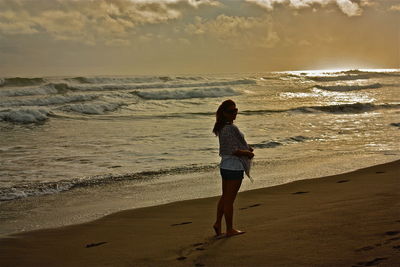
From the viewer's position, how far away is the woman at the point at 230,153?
18.4 ft

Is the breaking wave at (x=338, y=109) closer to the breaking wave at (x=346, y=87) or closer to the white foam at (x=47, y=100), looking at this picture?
the white foam at (x=47, y=100)

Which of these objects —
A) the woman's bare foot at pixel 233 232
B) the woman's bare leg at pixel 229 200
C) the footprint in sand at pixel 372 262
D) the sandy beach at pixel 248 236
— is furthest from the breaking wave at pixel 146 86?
the footprint in sand at pixel 372 262

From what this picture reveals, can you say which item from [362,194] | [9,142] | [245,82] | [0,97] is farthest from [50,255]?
[245,82]

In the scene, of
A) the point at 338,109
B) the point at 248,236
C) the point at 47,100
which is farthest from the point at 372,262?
the point at 47,100

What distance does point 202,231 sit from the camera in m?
6.14

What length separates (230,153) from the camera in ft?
18.5

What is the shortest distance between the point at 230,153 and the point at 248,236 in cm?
90

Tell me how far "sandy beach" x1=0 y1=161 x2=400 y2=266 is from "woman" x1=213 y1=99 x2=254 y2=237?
1.18 ft

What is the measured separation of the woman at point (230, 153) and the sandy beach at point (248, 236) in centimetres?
36

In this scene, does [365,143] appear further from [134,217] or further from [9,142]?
[9,142]

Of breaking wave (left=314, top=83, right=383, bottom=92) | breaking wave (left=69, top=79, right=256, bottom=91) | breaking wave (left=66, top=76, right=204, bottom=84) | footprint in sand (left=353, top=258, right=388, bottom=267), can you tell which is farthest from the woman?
breaking wave (left=66, top=76, right=204, bottom=84)

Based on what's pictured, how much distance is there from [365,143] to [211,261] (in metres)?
11.0

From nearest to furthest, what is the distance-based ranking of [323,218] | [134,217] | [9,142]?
[323,218] < [134,217] < [9,142]

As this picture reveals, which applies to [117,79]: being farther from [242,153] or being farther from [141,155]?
[242,153]
